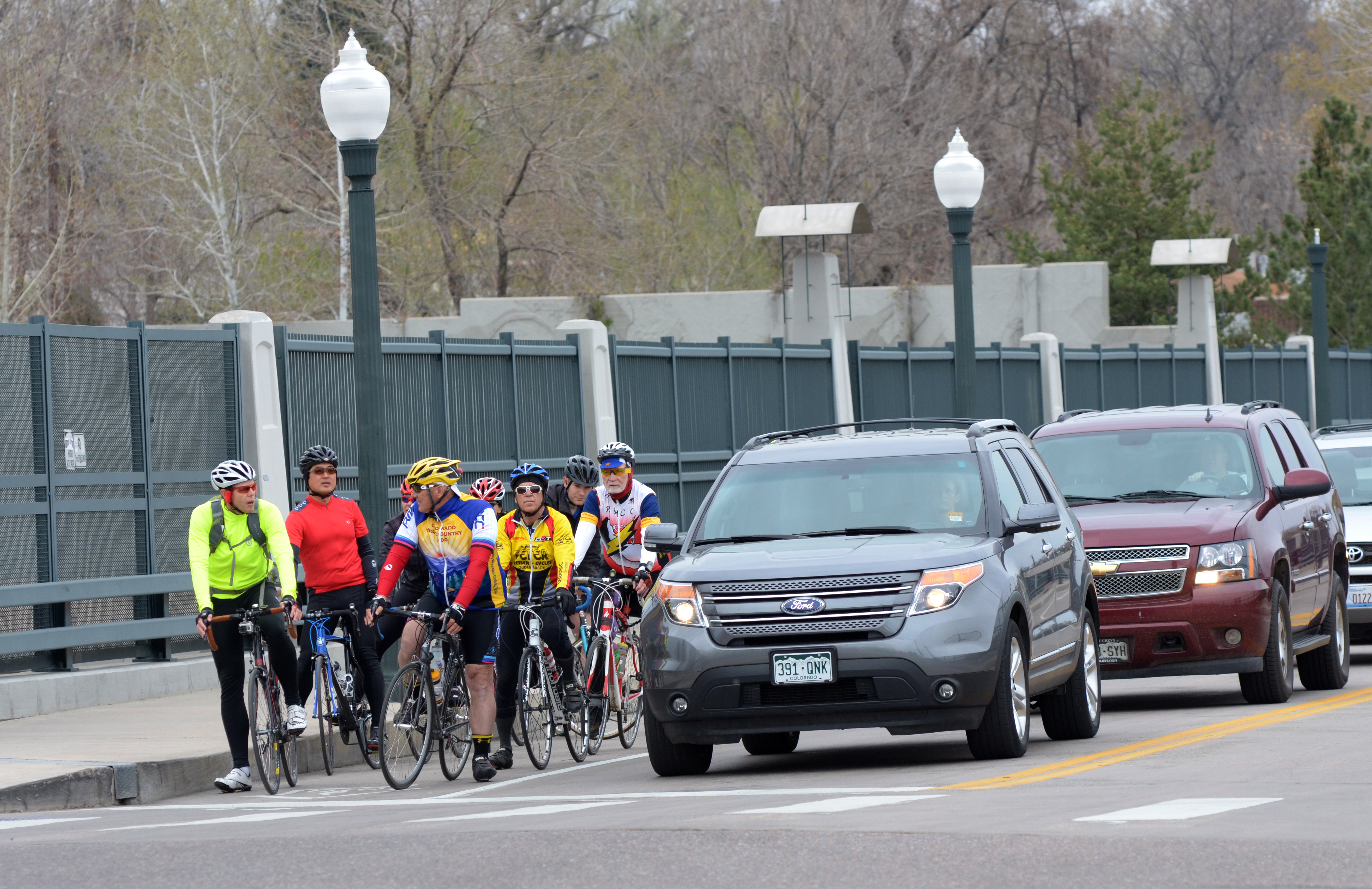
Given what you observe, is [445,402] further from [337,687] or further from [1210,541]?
[1210,541]

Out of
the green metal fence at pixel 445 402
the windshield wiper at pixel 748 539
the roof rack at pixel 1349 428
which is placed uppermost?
the green metal fence at pixel 445 402

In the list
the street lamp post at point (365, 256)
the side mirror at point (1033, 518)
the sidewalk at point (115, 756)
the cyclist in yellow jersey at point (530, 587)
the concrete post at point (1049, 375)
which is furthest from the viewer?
the concrete post at point (1049, 375)

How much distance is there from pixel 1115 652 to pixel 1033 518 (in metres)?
2.86

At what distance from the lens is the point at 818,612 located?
34.9 feet

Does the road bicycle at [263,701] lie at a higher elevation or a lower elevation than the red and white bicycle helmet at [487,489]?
lower

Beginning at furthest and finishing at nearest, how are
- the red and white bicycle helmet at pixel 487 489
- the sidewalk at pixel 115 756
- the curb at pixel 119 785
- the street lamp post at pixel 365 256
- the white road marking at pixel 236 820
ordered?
the street lamp post at pixel 365 256 < the red and white bicycle helmet at pixel 487 489 < the sidewalk at pixel 115 756 < the curb at pixel 119 785 < the white road marking at pixel 236 820

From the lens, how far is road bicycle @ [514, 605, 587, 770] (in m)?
12.9

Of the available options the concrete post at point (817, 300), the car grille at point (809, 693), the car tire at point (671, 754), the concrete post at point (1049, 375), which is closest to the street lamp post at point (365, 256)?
the car tire at point (671, 754)

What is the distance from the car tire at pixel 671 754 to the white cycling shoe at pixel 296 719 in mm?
2207

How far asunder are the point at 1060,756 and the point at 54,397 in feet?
26.3

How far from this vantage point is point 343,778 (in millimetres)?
13383

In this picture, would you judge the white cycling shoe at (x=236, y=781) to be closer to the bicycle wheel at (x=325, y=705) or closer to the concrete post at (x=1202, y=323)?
the bicycle wheel at (x=325, y=705)

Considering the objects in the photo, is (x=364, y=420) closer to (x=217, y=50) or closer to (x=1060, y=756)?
(x=1060, y=756)

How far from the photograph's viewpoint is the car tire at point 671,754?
36.7ft
